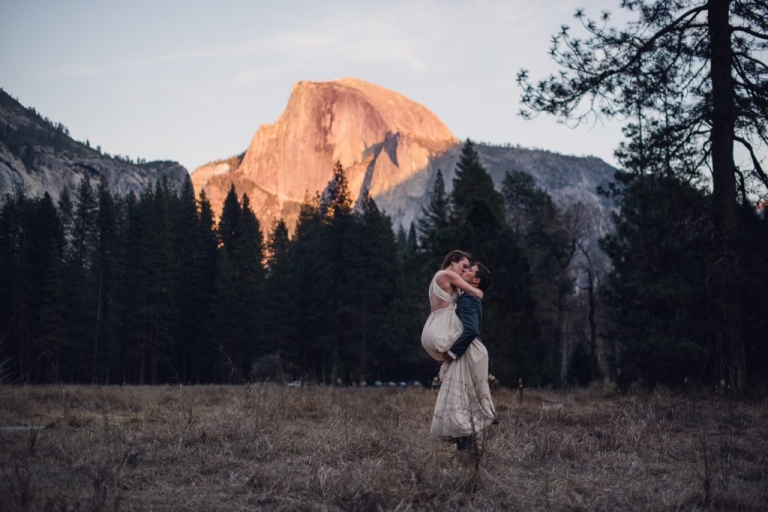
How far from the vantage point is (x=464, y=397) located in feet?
18.2

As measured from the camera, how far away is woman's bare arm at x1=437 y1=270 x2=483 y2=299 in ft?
18.7

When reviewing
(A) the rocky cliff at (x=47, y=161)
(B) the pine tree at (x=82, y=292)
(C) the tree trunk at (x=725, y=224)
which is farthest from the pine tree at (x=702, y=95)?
(A) the rocky cliff at (x=47, y=161)

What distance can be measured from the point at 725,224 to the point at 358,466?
32.2 feet

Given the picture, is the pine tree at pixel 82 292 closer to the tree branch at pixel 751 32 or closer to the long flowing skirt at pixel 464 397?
the long flowing skirt at pixel 464 397

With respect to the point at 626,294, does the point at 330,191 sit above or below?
above

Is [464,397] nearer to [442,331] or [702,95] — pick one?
[442,331]

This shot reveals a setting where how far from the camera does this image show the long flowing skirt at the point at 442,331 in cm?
564

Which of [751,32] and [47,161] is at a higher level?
[47,161]

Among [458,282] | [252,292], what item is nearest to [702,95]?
[458,282]

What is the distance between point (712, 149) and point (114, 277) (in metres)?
45.0

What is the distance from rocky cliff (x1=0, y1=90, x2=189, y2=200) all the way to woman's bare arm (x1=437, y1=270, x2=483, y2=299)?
392 ft

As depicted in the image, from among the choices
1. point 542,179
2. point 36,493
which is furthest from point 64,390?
point 542,179

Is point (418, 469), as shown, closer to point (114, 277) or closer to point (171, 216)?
point (114, 277)

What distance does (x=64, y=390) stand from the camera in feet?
35.9
